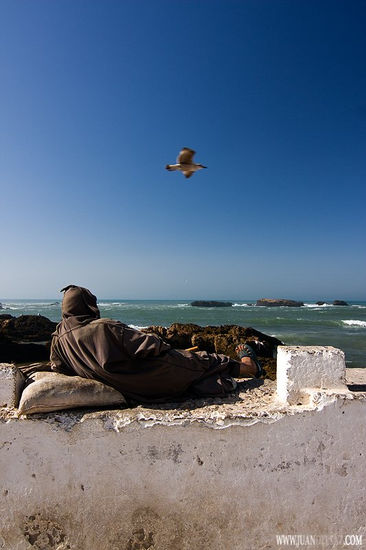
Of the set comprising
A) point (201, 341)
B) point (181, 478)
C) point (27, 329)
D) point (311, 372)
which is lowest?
point (27, 329)

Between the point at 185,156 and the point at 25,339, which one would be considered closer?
the point at 185,156

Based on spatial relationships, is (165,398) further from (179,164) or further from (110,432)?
(179,164)

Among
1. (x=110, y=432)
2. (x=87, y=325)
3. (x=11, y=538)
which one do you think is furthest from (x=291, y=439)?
(x=11, y=538)

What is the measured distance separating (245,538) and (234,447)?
2.02 ft

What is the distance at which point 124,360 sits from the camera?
269cm

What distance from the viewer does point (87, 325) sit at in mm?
2785

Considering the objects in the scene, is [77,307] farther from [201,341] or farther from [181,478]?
[201,341]

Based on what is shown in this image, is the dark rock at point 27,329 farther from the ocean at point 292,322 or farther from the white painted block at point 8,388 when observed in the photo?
the white painted block at point 8,388

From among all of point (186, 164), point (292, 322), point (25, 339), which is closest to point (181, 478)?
point (186, 164)

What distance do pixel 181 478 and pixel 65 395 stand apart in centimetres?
94

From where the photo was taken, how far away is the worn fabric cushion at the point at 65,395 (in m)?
2.37

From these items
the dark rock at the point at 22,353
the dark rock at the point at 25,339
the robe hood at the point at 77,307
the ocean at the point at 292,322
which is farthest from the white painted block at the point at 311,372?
the dark rock at the point at 25,339

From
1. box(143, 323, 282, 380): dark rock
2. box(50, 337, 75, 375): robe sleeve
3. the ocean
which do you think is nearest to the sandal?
box(50, 337, 75, 375): robe sleeve

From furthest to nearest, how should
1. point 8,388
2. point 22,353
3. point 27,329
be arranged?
point 27,329
point 22,353
point 8,388
